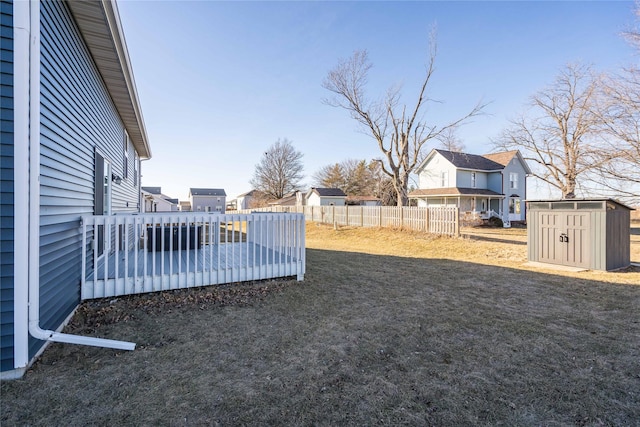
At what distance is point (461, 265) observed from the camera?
8164 millimetres

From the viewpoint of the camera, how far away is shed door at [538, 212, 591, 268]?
7.14 m

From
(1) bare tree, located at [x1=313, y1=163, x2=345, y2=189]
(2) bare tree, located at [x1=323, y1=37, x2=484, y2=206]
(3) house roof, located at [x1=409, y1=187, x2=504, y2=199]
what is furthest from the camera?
(1) bare tree, located at [x1=313, y1=163, x2=345, y2=189]

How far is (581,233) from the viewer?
7176mm

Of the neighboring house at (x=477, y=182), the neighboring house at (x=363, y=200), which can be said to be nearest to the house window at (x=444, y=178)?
the neighboring house at (x=477, y=182)

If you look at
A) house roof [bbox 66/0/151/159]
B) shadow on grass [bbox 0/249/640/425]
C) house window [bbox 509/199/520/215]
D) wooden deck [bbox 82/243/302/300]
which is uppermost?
house roof [bbox 66/0/151/159]

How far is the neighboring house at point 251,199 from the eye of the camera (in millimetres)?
44969

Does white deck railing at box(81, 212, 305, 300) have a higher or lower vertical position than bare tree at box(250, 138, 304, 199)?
lower

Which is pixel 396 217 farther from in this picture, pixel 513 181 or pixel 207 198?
pixel 207 198

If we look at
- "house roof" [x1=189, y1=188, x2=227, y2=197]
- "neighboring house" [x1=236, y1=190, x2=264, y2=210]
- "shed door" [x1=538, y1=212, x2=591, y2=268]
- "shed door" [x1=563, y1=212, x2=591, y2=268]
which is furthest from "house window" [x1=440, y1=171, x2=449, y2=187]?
"house roof" [x1=189, y1=188, x2=227, y2=197]

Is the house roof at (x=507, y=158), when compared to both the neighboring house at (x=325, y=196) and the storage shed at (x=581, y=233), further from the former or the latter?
the storage shed at (x=581, y=233)

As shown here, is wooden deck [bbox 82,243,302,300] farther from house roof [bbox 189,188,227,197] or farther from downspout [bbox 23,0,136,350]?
house roof [bbox 189,188,227,197]

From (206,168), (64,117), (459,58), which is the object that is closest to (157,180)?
(206,168)

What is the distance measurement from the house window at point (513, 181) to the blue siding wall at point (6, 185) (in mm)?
29915

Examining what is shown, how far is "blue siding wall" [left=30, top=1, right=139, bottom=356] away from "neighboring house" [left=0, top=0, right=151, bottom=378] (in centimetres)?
1
